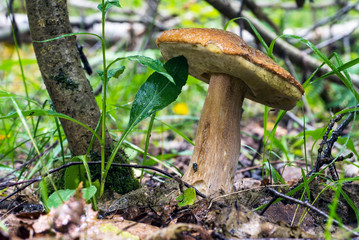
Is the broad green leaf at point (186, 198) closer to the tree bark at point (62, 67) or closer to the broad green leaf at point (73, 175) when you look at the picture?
the broad green leaf at point (73, 175)

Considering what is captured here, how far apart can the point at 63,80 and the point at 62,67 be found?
0.24 ft

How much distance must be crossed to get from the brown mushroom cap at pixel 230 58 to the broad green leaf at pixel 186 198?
0.69 meters

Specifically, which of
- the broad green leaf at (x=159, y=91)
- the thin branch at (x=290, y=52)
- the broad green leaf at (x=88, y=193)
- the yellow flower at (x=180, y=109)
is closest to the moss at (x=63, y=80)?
the broad green leaf at (x=159, y=91)

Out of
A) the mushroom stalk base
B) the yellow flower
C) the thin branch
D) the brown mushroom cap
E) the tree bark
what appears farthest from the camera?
the yellow flower

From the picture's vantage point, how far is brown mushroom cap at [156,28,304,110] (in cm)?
147

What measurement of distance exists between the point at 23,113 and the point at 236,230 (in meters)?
1.09

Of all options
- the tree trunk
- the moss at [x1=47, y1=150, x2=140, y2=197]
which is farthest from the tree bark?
the moss at [x1=47, y1=150, x2=140, y2=197]

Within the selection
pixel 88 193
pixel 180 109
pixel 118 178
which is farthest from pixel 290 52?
pixel 88 193

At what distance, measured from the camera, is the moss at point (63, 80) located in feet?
5.61

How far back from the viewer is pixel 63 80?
1.72 metres

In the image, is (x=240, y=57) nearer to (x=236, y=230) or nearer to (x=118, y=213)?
(x=236, y=230)

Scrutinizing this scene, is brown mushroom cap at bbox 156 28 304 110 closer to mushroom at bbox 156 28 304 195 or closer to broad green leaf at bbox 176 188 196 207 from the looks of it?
mushroom at bbox 156 28 304 195

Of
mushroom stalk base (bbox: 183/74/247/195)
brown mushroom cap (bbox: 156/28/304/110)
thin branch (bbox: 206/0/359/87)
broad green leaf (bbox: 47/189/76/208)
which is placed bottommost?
broad green leaf (bbox: 47/189/76/208)

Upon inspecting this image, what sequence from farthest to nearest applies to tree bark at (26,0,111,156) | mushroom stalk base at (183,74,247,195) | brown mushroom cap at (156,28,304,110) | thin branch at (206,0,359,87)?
thin branch at (206,0,359,87) < mushroom stalk base at (183,74,247,195) < tree bark at (26,0,111,156) < brown mushroom cap at (156,28,304,110)
